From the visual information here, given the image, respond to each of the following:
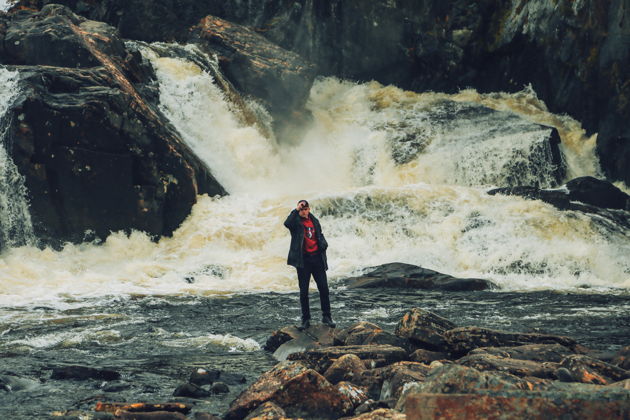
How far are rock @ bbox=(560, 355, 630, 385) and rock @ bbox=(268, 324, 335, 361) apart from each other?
339cm

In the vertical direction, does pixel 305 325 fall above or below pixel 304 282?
below

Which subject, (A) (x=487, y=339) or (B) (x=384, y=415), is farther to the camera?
(A) (x=487, y=339)

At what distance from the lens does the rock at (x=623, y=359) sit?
7.05 m

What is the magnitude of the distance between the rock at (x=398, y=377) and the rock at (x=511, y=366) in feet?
1.48

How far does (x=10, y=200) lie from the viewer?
17.4 metres

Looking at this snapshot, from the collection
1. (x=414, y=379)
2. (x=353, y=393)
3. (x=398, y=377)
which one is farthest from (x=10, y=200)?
(x=414, y=379)

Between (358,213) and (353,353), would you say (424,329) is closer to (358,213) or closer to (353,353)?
(353,353)

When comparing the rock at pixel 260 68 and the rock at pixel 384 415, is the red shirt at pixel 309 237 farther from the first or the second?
the rock at pixel 260 68

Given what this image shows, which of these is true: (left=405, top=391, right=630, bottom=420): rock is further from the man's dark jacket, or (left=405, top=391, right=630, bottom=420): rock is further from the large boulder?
the large boulder

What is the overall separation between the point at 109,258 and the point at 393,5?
872 inches

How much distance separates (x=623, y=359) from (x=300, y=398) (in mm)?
3680

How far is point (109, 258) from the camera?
59.3ft

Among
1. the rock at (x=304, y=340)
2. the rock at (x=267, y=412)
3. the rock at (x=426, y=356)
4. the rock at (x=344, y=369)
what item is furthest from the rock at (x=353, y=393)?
the rock at (x=304, y=340)

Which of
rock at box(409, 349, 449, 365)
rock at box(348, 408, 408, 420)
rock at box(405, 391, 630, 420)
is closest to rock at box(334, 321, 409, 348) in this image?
rock at box(409, 349, 449, 365)
